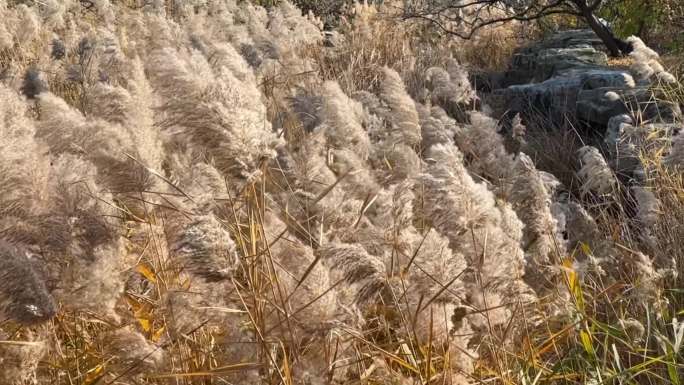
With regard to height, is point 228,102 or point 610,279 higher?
point 228,102

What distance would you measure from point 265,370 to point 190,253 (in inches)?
23.0

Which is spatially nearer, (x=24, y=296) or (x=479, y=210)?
(x=24, y=296)

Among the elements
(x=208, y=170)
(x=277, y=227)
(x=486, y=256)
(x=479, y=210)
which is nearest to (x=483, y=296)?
(x=486, y=256)

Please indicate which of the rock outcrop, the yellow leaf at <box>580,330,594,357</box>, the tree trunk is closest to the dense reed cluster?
the yellow leaf at <box>580,330,594,357</box>

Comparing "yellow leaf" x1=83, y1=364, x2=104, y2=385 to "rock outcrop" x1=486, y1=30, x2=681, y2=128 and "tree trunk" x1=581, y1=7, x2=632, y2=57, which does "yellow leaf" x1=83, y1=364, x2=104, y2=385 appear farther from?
"tree trunk" x1=581, y1=7, x2=632, y2=57

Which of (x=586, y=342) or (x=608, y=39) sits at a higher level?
(x=586, y=342)

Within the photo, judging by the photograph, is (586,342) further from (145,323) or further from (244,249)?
(145,323)

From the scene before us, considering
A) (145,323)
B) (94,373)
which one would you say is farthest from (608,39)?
(94,373)

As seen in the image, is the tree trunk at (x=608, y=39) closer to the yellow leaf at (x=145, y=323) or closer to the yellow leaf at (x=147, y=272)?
the yellow leaf at (x=147, y=272)

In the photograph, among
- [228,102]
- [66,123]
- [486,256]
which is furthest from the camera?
[66,123]

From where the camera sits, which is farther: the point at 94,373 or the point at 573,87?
the point at 573,87

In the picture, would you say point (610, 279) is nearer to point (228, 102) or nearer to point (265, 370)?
point (265, 370)

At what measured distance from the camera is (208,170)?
194 centimetres

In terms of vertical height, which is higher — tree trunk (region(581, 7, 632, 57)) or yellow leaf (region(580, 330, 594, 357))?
yellow leaf (region(580, 330, 594, 357))
